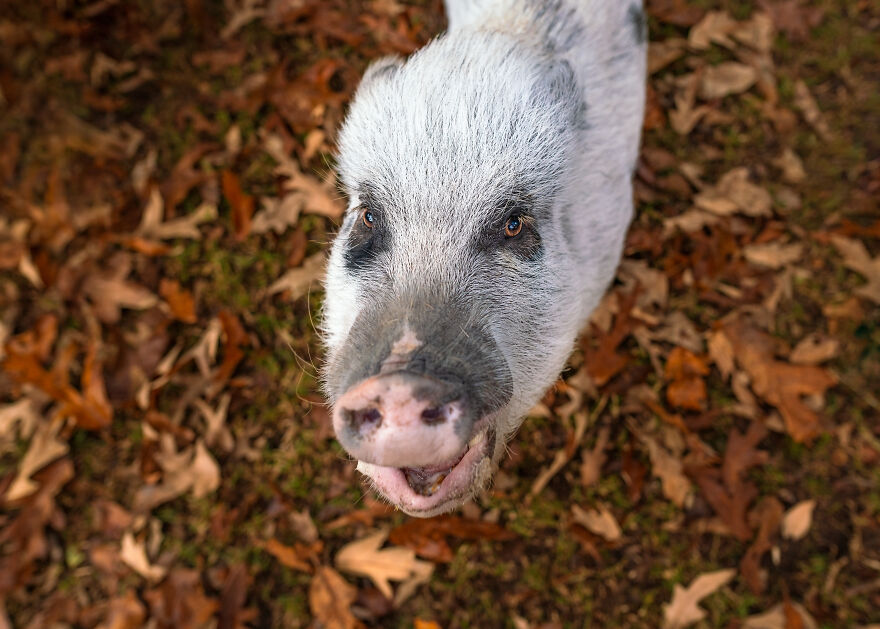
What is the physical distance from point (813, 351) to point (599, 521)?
4.99 ft

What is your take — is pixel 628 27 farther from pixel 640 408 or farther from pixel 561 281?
pixel 640 408

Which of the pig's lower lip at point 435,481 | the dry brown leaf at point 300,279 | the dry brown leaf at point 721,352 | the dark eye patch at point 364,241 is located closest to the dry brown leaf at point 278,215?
the dry brown leaf at point 300,279

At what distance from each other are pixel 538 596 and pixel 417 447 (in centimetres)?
206

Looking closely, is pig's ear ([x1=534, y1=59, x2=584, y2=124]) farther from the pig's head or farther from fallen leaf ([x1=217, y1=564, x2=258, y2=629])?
fallen leaf ([x1=217, y1=564, x2=258, y2=629])

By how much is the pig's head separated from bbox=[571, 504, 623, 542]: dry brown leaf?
4.33ft

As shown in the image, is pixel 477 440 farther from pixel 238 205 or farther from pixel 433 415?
pixel 238 205

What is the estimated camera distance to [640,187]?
345cm

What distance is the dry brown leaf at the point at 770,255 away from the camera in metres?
3.31

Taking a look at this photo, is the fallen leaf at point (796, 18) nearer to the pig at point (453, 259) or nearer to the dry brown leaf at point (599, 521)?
the pig at point (453, 259)

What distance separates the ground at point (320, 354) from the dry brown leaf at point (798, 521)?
0.02 meters

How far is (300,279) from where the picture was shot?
3.46 meters

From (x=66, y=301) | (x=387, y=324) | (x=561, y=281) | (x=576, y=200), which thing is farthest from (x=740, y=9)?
(x=66, y=301)

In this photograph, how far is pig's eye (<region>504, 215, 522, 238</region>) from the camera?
1891 millimetres

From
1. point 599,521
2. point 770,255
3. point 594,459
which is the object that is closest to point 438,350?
point 594,459
